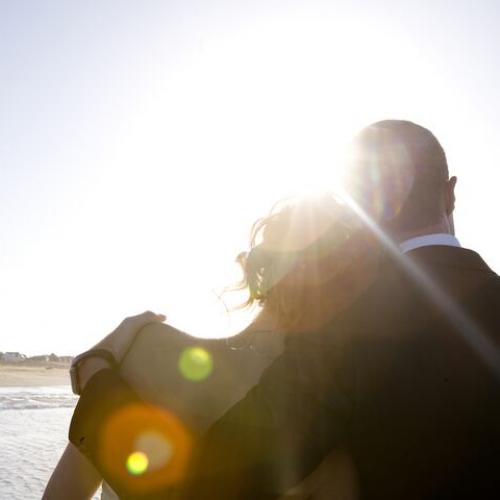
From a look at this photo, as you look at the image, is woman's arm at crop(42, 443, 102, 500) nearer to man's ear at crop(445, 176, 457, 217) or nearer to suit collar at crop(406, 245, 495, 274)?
suit collar at crop(406, 245, 495, 274)

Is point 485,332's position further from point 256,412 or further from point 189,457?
point 189,457

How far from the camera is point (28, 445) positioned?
350 inches

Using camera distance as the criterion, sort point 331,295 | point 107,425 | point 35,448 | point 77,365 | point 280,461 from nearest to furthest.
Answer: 1. point 280,461
2. point 107,425
3. point 331,295
4. point 77,365
5. point 35,448

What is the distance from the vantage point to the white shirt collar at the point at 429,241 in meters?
1.57

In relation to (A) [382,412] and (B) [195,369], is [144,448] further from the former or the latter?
(A) [382,412]

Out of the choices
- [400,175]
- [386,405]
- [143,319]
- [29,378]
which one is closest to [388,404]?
[386,405]

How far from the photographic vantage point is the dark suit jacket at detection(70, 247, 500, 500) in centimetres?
118

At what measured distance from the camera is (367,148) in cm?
192

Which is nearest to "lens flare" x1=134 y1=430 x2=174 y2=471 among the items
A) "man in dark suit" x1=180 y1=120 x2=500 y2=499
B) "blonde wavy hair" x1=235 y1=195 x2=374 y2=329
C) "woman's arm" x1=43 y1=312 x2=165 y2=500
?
"man in dark suit" x1=180 y1=120 x2=500 y2=499

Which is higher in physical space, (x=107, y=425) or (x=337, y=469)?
(x=107, y=425)

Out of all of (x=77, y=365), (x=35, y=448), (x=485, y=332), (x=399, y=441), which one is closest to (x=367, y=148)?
(x=485, y=332)

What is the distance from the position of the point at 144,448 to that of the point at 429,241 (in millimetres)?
936

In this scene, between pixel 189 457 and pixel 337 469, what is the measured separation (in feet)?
1.14

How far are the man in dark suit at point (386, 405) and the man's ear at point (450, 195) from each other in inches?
19.3
